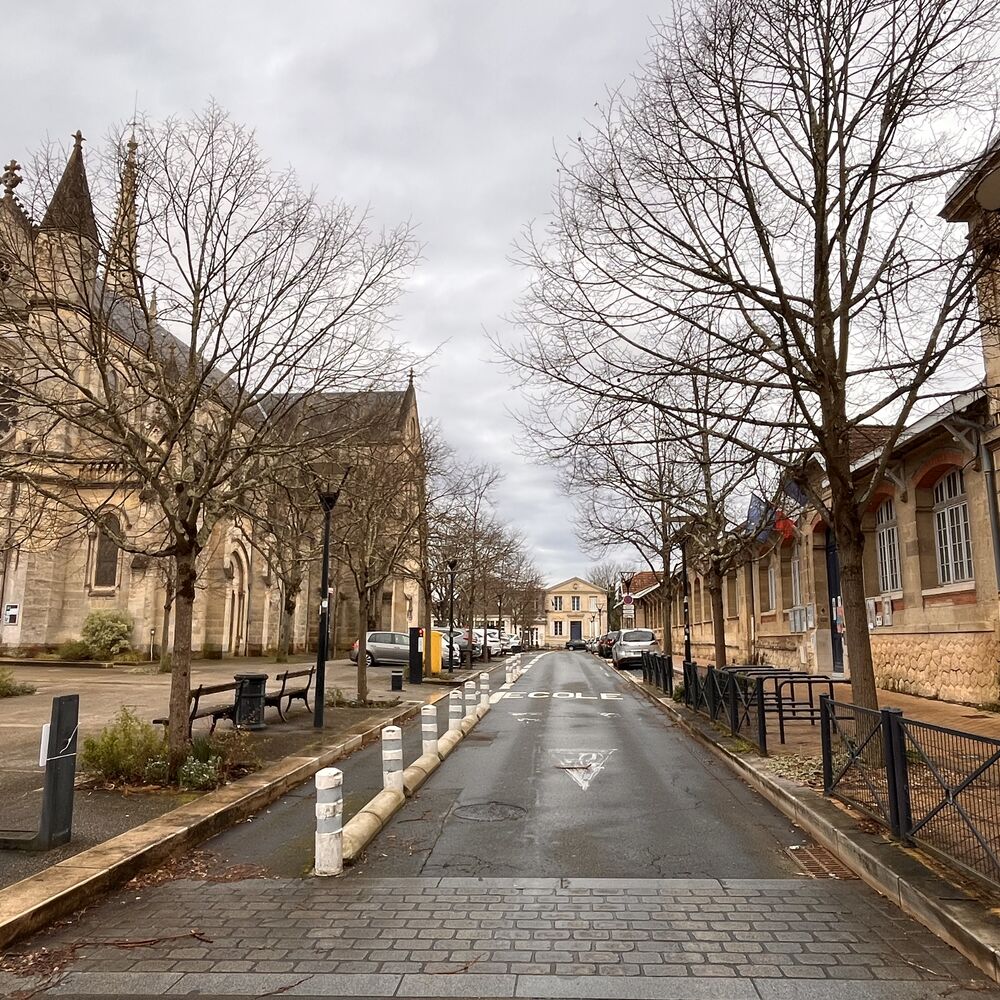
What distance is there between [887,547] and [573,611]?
107 meters

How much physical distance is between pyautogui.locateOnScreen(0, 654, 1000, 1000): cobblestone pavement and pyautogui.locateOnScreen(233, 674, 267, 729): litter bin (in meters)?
5.54

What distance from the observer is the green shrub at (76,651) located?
30.5m

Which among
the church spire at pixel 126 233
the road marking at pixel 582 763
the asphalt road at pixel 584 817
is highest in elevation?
the church spire at pixel 126 233

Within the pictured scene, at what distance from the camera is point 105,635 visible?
99.7 ft

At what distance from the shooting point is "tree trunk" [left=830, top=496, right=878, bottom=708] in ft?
29.7

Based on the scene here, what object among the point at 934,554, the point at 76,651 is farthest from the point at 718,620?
the point at 76,651

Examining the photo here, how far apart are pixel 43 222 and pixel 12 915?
7274mm

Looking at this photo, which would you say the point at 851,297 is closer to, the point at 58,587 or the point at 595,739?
the point at 595,739

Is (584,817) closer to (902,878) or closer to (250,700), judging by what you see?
(902,878)

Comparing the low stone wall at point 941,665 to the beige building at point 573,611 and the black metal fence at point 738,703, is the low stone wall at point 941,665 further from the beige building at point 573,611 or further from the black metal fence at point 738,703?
the beige building at point 573,611

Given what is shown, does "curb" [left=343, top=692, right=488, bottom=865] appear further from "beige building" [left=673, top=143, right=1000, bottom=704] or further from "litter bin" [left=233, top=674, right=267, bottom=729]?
"beige building" [left=673, top=143, right=1000, bottom=704]

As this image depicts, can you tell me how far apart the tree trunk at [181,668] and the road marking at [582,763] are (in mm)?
4470

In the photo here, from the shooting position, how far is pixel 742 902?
5.40 m

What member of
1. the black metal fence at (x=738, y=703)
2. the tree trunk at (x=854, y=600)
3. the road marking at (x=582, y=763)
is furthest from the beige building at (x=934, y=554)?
the road marking at (x=582, y=763)
